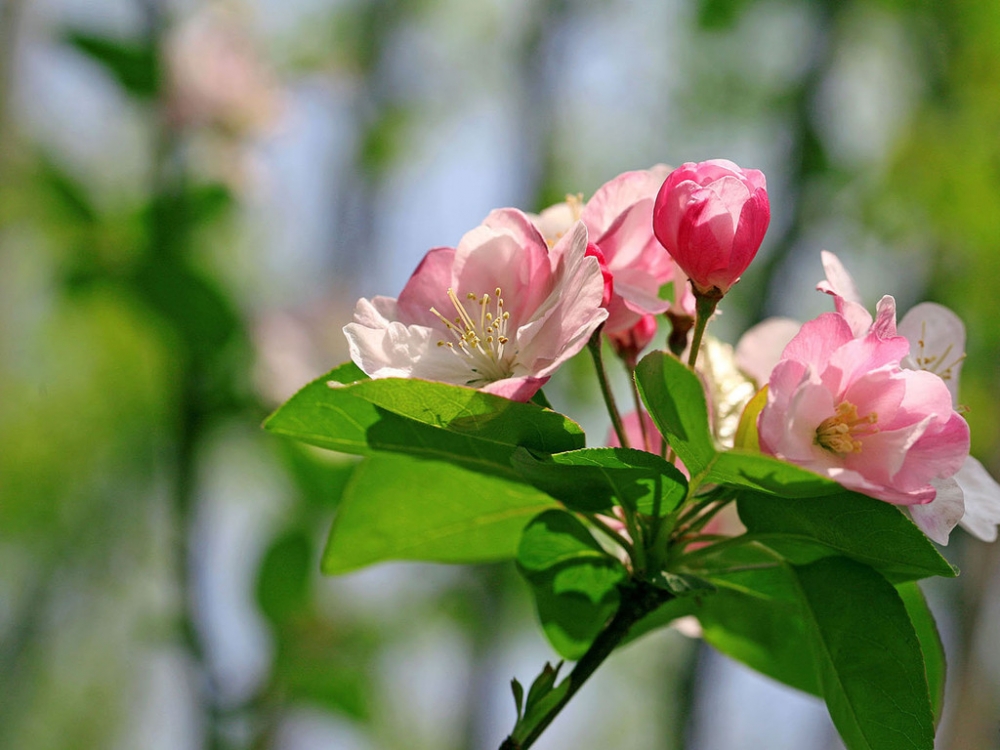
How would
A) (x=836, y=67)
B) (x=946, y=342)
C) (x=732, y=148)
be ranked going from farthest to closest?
1. (x=732, y=148)
2. (x=836, y=67)
3. (x=946, y=342)

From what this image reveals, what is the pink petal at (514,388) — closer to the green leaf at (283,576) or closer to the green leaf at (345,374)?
the green leaf at (345,374)

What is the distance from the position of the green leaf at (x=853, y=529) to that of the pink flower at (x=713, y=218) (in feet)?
0.83

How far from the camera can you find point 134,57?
2.69 m

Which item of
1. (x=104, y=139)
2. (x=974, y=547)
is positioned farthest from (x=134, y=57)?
(x=104, y=139)

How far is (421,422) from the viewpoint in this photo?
88 centimetres

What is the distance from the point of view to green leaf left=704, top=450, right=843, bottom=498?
735 millimetres

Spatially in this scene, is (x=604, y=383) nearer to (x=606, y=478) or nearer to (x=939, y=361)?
(x=606, y=478)

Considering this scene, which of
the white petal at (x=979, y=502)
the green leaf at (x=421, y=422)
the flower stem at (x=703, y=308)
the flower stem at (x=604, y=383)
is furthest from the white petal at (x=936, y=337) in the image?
the green leaf at (x=421, y=422)

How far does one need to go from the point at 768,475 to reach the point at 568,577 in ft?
1.35

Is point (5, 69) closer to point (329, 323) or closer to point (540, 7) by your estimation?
point (329, 323)

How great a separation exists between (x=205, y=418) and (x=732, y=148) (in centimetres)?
505

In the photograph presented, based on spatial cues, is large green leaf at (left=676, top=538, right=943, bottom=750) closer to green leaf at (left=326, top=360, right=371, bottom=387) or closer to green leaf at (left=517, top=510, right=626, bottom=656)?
green leaf at (left=517, top=510, right=626, bottom=656)

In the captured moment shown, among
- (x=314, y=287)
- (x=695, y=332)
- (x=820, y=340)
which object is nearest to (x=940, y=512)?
(x=820, y=340)

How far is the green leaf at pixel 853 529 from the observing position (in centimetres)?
79
